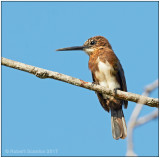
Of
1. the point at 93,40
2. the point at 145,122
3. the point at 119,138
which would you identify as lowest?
the point at 119,138

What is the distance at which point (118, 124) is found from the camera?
5.07 m

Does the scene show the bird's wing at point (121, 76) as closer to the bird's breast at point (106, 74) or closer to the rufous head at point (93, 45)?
the bird's breast at point (106, 74)

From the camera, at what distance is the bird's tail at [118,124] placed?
4.98 metres

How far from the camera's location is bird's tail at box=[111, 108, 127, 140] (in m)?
4.98

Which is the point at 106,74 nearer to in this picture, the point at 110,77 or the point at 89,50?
the point at 110,77

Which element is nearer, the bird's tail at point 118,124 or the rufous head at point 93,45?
the bird's tail at point 118,124

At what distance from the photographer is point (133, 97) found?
351 cm

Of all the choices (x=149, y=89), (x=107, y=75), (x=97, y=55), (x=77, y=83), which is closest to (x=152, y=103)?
(x=77, y=83)

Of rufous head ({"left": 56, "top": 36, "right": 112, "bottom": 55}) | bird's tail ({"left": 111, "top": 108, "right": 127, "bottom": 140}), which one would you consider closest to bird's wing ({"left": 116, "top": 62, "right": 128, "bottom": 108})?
bird's tail ({"left": 111, "top": 108, "right": 127, "bottom": 140})

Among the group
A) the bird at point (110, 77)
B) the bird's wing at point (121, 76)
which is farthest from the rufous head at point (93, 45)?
the bird's wing at point (121, 76)

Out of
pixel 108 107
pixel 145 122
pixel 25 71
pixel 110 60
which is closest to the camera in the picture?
pixel 145 122

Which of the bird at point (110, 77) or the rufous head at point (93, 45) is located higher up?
the rufous head at point (93, 45)

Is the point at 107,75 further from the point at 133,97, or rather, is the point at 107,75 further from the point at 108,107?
the point at 133,97

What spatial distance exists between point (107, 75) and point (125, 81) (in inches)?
15.5
